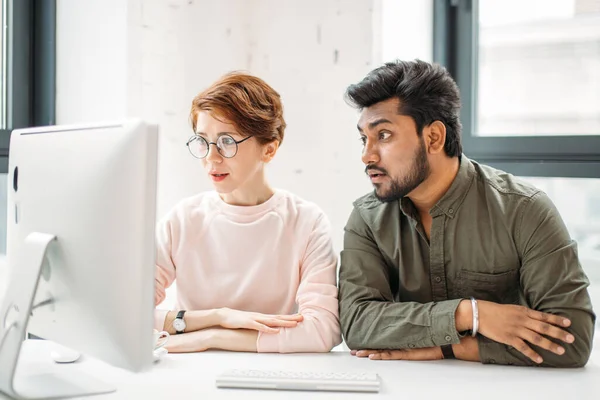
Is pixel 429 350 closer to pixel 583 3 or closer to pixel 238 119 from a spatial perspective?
pixel 238 119

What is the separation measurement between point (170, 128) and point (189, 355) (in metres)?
0.93

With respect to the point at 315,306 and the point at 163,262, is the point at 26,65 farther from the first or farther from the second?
the point at 315,306

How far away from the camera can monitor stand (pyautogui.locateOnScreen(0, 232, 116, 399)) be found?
1.18 m

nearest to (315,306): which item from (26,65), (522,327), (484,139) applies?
(522,327)

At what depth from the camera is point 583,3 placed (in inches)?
86.7

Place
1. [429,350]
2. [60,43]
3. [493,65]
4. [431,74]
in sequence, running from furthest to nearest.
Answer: [493,65]
[60,43]
[431,74]
[429,350]

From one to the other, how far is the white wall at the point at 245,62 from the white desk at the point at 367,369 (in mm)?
827

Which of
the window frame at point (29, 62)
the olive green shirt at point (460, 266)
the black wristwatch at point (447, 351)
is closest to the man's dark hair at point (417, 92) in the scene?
the olive green shirt at point (460, 266)

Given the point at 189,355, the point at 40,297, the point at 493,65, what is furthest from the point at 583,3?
the point at 40,297

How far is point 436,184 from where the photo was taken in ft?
5.49

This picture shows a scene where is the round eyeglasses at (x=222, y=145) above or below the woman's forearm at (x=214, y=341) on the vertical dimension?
above

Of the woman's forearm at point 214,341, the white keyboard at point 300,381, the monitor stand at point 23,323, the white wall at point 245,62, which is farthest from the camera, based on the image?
the white wall at point 245,62

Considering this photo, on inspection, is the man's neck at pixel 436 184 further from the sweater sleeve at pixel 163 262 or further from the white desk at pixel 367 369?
the sweater sleeve at pixel 163 262

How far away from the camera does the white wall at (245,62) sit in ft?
6.95
